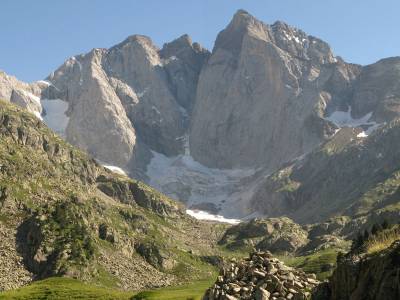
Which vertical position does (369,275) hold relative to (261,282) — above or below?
above

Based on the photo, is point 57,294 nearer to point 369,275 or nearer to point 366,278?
point 366,278

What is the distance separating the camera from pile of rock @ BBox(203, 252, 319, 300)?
53.0 meters

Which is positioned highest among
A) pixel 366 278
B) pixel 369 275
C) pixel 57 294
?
pixel 369 275

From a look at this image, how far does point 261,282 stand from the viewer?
54625 mm

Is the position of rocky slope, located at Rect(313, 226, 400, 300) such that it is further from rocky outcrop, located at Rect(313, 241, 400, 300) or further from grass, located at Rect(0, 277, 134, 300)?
grass, located at Rect(0, 277, 134, 300)

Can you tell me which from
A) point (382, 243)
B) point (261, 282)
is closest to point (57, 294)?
point (261, 282)

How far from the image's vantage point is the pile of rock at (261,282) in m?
53.0

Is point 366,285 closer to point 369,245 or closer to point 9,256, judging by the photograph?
point 369,245

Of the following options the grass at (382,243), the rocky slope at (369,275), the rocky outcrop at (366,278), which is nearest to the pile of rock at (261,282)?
the rocky slope at (369,275)

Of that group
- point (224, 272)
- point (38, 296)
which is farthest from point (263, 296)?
point (38, 296)

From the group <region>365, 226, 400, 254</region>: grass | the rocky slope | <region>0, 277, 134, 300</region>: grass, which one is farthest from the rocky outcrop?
<region>0, 277, 134, 300</region>: grass

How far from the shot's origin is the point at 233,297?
53.5 m

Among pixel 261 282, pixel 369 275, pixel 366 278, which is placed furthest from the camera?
pixel 261 282

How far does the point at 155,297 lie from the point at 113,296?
10868mm
